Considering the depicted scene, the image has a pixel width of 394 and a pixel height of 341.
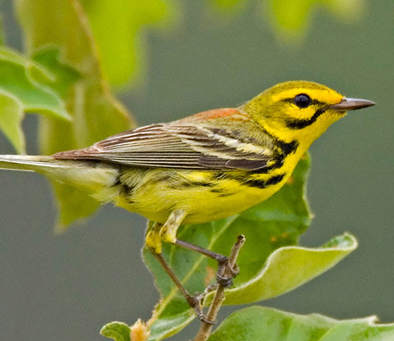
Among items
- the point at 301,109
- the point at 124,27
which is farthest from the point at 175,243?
the point at 124,27

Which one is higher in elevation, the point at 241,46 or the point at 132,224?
the point at 241,46

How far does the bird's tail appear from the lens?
9.74 ft

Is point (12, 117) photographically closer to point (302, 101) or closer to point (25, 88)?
point (25, 88)

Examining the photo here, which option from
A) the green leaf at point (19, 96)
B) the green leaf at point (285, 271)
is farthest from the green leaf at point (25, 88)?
the green leaf at point (285, 271)

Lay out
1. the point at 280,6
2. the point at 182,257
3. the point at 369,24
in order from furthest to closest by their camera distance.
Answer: the point at 369,24 < the point at 280,6 < the point at 182,257

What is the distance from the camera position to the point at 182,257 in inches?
120

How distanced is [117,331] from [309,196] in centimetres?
791

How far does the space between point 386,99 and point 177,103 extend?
2.66m

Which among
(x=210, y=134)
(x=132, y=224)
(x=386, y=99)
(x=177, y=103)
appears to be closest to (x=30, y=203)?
Answer: (x=132, y=224)

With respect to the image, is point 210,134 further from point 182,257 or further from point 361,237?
point 361,237

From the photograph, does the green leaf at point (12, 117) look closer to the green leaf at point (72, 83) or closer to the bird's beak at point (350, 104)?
the green leaf at point (72, 83)

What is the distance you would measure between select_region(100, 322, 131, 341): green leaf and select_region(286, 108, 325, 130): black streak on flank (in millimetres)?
1412

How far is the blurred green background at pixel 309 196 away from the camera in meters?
9.27

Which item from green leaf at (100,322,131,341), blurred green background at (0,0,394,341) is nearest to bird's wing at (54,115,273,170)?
green leaf at (100,322,131,341)
